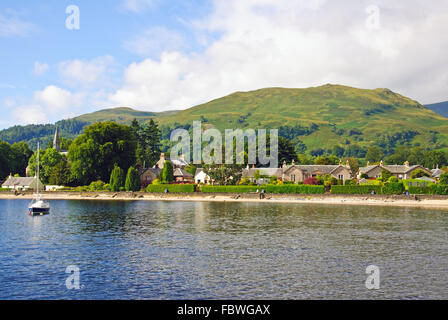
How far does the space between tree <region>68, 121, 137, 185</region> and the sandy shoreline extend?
8.16 meters

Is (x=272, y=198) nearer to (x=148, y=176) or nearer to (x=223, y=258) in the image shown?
(x=148, y=176)

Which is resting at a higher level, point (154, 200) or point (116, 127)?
point (116, 127)

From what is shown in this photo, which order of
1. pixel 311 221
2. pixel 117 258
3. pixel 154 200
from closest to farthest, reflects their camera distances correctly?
pixel 117 258 < pixel 311 221 < pixel 154 200

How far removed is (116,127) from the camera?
12081cm

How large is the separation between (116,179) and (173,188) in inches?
602

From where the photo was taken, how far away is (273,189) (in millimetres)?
101875

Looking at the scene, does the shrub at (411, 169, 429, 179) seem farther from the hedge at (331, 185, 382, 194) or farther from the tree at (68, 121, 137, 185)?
the tree at (68, 121, 137, 185)

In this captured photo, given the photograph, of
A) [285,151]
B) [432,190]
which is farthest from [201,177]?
[432,190]

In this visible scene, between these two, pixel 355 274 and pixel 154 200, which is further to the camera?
pixel 154 200

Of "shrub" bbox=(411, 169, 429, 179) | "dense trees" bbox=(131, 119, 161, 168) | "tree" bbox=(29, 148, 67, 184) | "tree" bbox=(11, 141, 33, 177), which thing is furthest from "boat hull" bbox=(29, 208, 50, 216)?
"shrub" bbox=(411, 169, 429, 179)
